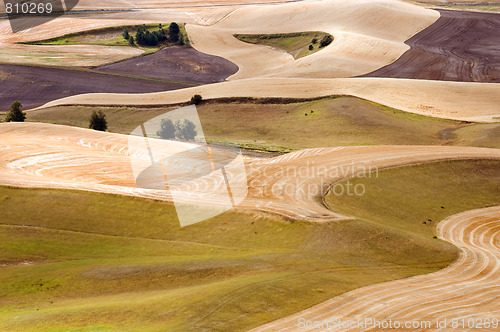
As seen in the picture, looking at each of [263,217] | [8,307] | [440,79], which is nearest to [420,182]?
[263,217]

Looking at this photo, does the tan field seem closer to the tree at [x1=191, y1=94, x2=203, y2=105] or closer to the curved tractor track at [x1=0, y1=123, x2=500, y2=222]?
the curved tractor track at [x1=0, y1=123, x2=500, y2=222]

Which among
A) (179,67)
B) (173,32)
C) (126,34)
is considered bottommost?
(179,67)

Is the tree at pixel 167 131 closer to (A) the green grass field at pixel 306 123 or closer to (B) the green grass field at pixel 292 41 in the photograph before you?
(A) the green grass field at pixel 306 123

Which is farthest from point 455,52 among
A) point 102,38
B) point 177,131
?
point 102,38

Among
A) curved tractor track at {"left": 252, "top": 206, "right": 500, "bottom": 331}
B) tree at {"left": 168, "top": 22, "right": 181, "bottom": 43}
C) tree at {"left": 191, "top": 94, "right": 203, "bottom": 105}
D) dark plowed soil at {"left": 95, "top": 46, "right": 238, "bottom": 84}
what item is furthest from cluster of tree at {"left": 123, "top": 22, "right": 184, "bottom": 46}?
curved tractor track at {"left": 252, "top": 206, "right": 500, "bottom": 331}

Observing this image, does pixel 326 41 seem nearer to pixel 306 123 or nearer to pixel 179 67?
pixel 179 67

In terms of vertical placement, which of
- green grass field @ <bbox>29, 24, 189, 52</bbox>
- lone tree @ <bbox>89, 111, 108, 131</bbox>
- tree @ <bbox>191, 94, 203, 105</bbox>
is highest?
green grass field @ <bbox>29, 24, 189, 52</bbox>

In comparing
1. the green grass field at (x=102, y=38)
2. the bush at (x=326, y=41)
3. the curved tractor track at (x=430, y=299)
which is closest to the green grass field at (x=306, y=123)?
the curved tractor track at (x=430, y=299)
